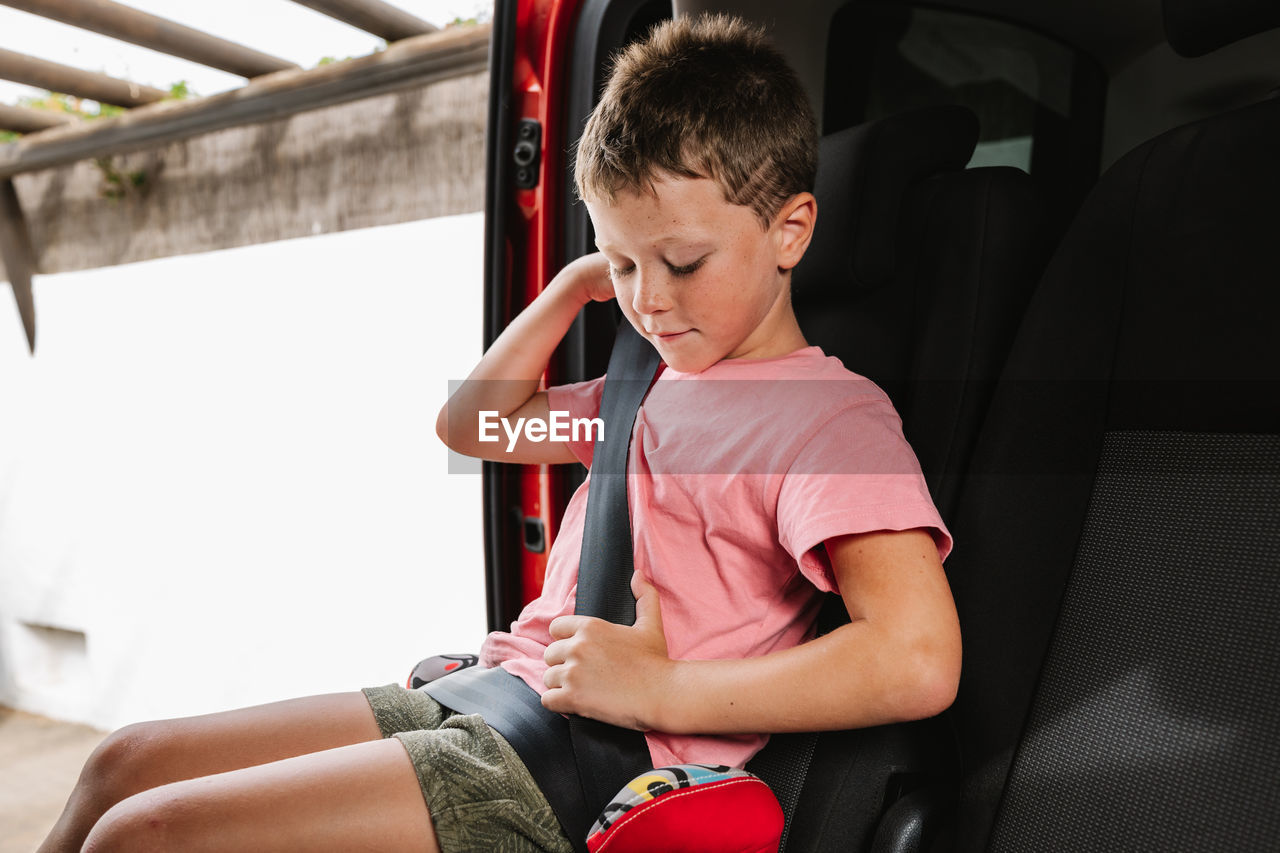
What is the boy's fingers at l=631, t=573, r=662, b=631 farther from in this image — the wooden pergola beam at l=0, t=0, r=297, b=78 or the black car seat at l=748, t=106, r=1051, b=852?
the wooden pergola beam at l=0, t=0, r=297, b=78

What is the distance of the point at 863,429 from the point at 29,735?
2230mm

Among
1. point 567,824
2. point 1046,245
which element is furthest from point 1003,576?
point 567,824

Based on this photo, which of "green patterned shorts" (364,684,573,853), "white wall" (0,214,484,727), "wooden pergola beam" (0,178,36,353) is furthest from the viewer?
"wooden pergola beam" (0,178,36,353)

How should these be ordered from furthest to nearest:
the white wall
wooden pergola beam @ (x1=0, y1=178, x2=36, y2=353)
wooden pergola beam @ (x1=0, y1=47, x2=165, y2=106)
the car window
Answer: wooden pergola beam @ (x1=0, y1=178, x2=36, y2=353) → the white wall → the car window → wooden pergola beam @ (x1=0, y1=47, x2=165, y2=106)

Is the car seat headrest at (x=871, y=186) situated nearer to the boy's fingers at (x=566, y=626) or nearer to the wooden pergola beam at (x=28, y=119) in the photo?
the boy's fingers at (x=566, y=626)

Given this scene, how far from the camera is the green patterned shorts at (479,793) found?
2.76ft

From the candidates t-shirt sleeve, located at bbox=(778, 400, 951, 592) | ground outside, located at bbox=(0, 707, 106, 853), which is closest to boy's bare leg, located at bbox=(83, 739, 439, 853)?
t-shirt sleeve, located at bbox=(778, 400, 951, 592)

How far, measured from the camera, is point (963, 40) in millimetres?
1936

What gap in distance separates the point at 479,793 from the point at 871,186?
827 mm

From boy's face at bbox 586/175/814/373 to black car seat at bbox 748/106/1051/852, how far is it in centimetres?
13

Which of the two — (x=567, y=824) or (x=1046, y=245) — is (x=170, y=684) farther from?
(x=1046, y=245)

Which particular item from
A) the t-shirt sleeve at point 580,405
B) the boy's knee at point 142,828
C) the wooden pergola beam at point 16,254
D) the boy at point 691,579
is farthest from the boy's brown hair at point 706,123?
the wooden pergola beam at point 16,254

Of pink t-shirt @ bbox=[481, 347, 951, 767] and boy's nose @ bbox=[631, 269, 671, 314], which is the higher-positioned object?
boy's nose @ bbox=[631, 269, 671, 314]

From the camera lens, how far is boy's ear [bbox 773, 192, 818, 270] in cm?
100
